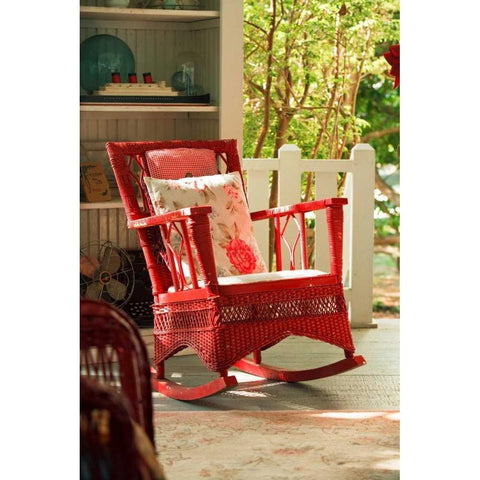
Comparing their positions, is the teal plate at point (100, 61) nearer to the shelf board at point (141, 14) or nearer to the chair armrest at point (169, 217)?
the shelf board at point (141, 14)

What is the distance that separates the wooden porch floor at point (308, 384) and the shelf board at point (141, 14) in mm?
1375

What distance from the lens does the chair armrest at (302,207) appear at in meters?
3.42

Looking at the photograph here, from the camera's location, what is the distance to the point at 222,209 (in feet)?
11.7

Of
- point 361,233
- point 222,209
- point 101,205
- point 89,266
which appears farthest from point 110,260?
point 361,233

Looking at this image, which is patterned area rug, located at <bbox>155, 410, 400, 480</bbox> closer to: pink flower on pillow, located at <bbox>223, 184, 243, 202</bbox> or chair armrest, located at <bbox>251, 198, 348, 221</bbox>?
chair armrest, located at <bbox>251, 198, 348, 221</bbox>

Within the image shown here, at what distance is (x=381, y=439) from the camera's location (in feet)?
9.11

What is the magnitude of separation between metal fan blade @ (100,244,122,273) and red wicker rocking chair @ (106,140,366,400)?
0.55m

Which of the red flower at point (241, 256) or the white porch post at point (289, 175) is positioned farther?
the white porch post at point (289, 175)

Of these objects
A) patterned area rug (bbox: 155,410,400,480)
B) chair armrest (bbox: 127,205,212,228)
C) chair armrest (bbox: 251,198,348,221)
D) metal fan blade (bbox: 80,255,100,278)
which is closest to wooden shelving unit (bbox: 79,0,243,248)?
metal fan blade (bbox: 80,255,100,278)

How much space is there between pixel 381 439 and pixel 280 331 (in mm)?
620

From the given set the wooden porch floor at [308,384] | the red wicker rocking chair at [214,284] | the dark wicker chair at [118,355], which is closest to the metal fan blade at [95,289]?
the wooden porch floor at [308,384]

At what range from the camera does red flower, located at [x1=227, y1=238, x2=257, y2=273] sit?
352 cm

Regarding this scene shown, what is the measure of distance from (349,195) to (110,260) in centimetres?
123
